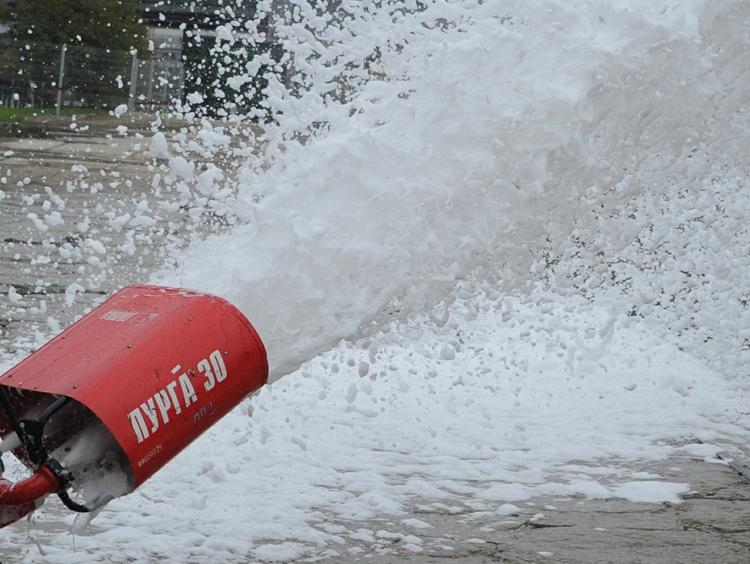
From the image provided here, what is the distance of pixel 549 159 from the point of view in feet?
12.1

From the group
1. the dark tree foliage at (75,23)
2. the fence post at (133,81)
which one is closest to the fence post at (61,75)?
the dark tree foliage at (75,23)

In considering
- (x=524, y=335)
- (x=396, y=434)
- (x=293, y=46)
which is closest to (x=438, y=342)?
(x=524, y=335)

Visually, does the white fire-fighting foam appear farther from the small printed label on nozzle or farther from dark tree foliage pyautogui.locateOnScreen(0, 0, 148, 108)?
dark tree foliage pyautogui.locateOnScreen(0, 0, 148, 108)

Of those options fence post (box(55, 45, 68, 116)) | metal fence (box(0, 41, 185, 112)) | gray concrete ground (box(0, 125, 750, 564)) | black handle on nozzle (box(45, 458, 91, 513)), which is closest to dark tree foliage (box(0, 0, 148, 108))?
metal fence (box(0, 41, 185, 112))

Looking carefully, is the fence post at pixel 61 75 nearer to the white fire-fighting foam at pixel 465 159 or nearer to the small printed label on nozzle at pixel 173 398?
the white fire-fighting foam at pixel 465 159

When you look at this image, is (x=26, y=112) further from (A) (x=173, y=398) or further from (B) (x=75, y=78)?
(A) (x=173, y=398)

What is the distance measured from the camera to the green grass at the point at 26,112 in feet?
67.3

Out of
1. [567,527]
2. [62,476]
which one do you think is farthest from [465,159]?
[62,476]

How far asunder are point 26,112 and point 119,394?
2096 centimetres

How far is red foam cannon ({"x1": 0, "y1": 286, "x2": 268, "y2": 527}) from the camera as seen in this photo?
2.57 m

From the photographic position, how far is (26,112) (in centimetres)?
2242

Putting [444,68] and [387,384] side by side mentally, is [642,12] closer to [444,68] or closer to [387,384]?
[444,68]

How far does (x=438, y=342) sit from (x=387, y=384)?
2.00 ft

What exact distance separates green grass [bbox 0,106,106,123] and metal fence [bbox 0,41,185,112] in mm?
178
